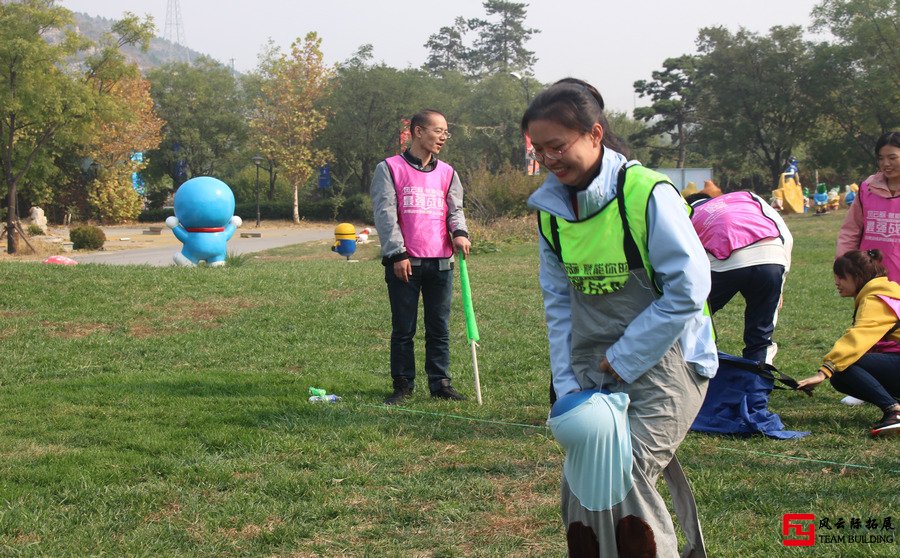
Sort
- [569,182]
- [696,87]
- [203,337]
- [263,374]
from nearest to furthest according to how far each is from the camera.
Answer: [569,182] < [263,374] < [203,337] < [696,87]

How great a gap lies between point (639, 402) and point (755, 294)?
351 centimetres

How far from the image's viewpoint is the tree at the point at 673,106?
165 ft

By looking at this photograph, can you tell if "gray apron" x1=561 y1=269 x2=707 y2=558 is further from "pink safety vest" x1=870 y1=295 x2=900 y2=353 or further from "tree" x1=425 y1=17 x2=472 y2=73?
"tree" x1=425 y1=17 x2=472 y2=73

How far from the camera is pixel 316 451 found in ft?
16.6

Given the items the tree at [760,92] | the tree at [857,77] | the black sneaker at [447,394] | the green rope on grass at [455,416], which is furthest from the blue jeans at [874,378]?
the tree at [760,92]

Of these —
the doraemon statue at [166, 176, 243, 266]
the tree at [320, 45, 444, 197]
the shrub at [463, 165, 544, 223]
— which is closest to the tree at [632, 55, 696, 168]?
the tree at [320, 45, 444, 197]

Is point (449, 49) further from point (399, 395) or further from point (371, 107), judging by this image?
point (399, 395)

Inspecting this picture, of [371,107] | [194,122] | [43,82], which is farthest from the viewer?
[194,122]

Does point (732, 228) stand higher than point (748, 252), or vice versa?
point (732, 228)

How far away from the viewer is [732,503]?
13.2ft

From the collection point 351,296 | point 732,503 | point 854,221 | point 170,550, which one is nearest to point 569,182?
point 732,503

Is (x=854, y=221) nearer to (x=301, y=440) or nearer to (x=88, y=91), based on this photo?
(x=301, y=440)

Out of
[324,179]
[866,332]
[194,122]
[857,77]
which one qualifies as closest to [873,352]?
[866,332]

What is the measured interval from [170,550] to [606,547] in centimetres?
206
